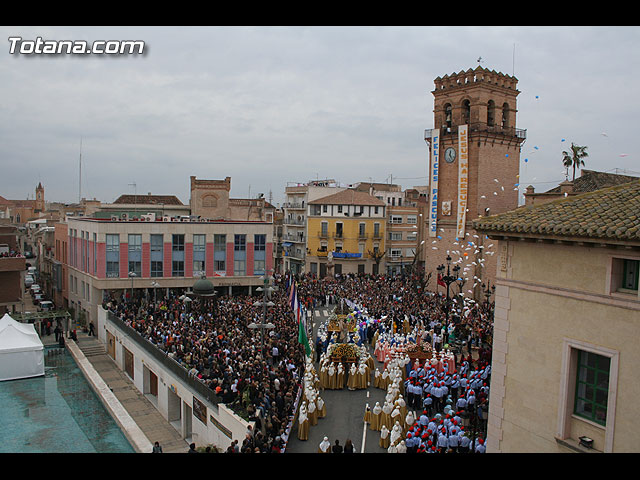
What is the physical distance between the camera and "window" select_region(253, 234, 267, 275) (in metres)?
41.1

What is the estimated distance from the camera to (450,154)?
1639 inches

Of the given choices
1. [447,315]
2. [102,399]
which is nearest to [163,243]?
[102,399]

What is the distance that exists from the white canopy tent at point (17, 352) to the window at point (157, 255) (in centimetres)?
1049

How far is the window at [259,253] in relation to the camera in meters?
41.1

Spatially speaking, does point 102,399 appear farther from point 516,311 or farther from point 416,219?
point 416,219

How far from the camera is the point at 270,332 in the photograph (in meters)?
24.7

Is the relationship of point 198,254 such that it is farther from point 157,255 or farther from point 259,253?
point 259,253

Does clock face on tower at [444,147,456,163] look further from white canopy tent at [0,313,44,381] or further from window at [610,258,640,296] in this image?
window at [610,258,640,296]

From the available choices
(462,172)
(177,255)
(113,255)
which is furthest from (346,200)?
(113,255)

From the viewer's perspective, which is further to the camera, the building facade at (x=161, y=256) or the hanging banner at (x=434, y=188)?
the hanging banner at (x=434, y=188)

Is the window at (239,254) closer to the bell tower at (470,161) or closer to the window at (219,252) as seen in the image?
the window at (219,252)

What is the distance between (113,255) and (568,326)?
1275 inches

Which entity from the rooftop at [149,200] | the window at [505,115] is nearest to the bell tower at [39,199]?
the rooftop at [149,200]

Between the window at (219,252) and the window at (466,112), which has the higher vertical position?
the window at (466,112)
